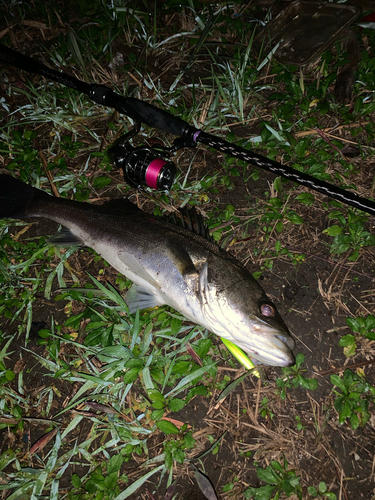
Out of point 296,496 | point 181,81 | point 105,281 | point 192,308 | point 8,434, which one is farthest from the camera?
point 181,81

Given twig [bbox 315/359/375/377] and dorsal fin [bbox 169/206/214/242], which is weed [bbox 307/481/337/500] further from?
dorsal fin [bbox 169/206/214/242]

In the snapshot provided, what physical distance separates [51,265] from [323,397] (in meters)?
3.44

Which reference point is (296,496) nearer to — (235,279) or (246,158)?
(235,279)

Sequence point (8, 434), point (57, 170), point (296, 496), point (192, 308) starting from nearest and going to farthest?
1. point (296, 496)
2. point (192, 308)
3. point (8, 434)
4. point (57, 170)

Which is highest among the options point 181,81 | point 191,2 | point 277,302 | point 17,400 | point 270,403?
point 191,2

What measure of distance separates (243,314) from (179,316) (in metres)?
0.84

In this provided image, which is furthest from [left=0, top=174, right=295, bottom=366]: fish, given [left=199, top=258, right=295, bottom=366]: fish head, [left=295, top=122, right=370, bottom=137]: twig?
[left=295, top=122, right=370, bottom=137]: twig

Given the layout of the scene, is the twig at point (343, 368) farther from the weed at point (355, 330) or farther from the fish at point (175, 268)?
the fish at point (175, 268)

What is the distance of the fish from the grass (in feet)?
1.03

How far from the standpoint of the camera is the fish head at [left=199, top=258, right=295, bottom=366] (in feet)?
7.63

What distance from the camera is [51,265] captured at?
3619 mm

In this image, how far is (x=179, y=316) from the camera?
3053 millimetres

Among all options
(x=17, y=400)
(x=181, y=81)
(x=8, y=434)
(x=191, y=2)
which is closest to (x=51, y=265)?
(x=17, y=400)

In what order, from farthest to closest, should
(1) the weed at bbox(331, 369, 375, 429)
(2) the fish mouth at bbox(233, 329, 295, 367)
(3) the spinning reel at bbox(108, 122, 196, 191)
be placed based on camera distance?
(3) the spinning reel at bbox(108, 122, 196, 191) < (1) the weed at bbox(331, 369, 375, 429) < (2) the fish mouth at bbox(233, 329, 295, 367)
